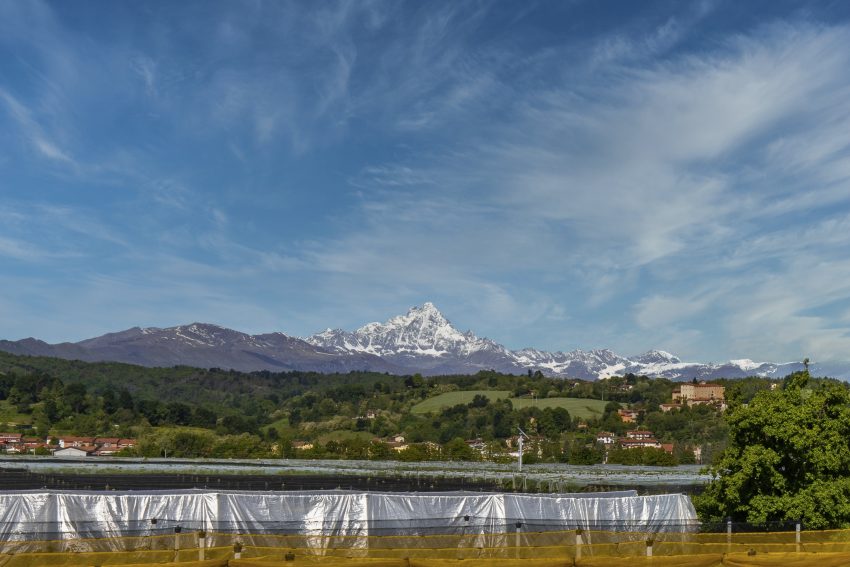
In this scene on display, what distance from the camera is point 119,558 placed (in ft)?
55.8

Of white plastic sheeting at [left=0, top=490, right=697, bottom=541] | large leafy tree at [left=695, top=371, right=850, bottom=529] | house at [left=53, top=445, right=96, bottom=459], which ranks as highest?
large leafy tree at [left=695, top=371, right=850, bottom=529]

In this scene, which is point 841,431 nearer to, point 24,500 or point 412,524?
point 412,524

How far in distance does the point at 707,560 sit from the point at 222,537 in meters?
12.3

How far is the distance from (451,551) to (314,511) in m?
13.2

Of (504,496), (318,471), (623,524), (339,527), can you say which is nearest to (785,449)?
(623,524)

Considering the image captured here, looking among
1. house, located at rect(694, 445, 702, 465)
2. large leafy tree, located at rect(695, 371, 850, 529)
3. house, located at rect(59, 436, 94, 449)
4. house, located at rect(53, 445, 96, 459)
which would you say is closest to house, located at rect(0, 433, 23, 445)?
house, located at rect(59, 436, 94, 449)

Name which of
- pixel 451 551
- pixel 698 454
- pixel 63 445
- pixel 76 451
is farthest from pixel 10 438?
pixel 451 551

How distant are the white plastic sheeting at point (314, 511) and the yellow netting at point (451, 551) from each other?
195 inches

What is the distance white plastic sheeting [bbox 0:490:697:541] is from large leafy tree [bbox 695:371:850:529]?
2.29 m

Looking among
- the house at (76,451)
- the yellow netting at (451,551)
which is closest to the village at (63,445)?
the house at (76,451)

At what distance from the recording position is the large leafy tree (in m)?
26.4

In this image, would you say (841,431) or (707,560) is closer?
(707,560)

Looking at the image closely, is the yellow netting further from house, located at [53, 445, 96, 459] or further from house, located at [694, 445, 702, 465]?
house, located at [53, 445, 96, 459]

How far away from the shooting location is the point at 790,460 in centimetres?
2762
